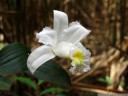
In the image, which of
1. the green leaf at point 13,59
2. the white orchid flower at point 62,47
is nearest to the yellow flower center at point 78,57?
the white orchid flower at point 62,47

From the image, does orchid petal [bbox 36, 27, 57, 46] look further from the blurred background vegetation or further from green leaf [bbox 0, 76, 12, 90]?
the blurred background vegetation

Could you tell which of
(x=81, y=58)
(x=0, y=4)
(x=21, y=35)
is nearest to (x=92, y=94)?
(x=21, y=35)

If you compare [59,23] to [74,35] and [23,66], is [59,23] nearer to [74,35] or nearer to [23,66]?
[74,35]

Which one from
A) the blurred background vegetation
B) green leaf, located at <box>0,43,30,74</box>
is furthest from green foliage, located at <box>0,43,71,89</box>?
the blurred background vegetation

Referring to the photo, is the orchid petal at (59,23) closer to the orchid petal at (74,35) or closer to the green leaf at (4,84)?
the orchid petal at (74,35)

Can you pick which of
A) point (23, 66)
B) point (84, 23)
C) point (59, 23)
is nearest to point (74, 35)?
point (59, 23)

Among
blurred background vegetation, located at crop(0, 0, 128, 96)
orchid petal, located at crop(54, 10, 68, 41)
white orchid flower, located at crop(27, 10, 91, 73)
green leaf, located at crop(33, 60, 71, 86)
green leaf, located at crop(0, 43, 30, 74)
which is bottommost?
blurred background vegetation, located at crop(0, 0, 128, 96)

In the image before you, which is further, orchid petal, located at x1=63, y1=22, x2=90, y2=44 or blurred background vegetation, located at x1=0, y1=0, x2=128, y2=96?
blurred background vegetation, located at x1=0, y1=0, x2=128, y2=96

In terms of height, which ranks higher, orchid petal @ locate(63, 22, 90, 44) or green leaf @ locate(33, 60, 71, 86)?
orchid petal @ locate(63, 22, 90, 44)
